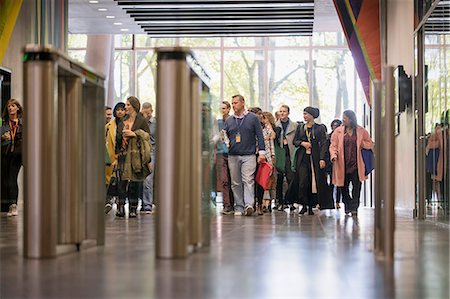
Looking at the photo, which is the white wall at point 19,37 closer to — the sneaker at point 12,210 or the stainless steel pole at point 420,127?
the sneaker at point 12,210

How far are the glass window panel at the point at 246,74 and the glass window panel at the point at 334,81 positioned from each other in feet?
7.03

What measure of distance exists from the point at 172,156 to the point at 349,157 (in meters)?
8.43

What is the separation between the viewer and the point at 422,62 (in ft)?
45.2

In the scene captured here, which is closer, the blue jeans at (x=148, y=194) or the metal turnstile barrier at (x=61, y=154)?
the metal turnstile barrier at (x=61, y=154)

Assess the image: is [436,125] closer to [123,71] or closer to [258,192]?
[258,192]

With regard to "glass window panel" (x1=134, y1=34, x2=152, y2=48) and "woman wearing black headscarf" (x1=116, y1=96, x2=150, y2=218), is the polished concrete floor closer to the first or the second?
"woman wearing black headscarf" (x1=116, y1=96, x2=150, y2=218)

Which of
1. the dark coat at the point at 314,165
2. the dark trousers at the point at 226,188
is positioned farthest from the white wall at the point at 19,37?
the dark coat at the point at 314,165

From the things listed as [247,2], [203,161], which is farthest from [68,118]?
[247,2]

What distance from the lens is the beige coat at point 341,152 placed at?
14703mm

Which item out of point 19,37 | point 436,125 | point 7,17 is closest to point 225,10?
point 19,37

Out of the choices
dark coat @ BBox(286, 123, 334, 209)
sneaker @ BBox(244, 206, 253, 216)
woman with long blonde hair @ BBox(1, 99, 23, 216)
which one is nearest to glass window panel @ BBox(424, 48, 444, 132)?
dark coat @ BBox(286, 123, 334, 209)

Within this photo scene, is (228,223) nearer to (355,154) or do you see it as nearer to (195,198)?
(355,154)

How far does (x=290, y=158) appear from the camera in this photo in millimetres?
17000

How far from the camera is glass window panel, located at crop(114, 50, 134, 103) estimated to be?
35.4 metres
